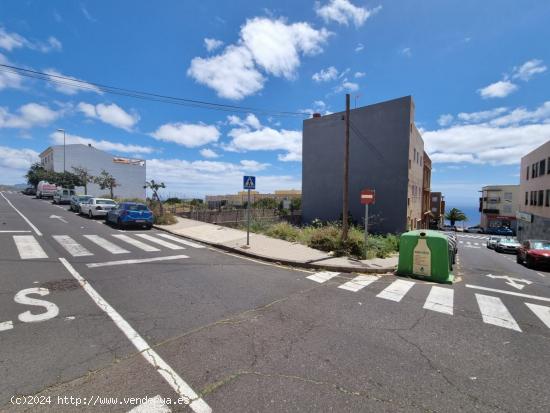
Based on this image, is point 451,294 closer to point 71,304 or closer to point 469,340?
point 469,340

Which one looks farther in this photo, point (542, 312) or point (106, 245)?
point (106, 245)

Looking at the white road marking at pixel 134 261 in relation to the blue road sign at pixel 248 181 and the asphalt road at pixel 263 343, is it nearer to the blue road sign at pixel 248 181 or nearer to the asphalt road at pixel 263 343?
the asphalt road at pixel 263 343

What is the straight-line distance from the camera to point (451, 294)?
20.3 ft

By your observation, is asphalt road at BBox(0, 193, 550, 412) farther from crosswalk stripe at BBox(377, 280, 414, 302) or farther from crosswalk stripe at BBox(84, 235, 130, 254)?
crosswalk stripe at BBox(84, 235, 130, 254)

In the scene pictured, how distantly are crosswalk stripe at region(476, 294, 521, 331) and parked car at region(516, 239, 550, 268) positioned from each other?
12.5 m

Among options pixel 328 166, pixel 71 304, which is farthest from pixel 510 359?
pixel 328 166

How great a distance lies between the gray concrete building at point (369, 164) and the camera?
21.5 m

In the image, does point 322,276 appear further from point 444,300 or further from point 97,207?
point 97,207

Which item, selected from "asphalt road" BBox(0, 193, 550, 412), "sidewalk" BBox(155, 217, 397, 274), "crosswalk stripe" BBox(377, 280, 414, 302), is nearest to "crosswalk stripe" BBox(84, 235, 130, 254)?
"asphalt road" BBox(0, 193, 550, 412)

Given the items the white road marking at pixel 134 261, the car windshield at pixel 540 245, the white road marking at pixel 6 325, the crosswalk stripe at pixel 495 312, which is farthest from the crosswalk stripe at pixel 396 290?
the car windshield at pixel 540 245

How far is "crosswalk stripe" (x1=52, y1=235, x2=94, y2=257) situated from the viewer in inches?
333

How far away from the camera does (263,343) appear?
143 inches

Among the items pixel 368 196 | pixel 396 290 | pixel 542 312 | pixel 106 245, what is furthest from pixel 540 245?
pixel 106 245

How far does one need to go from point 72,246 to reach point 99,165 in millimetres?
58601
